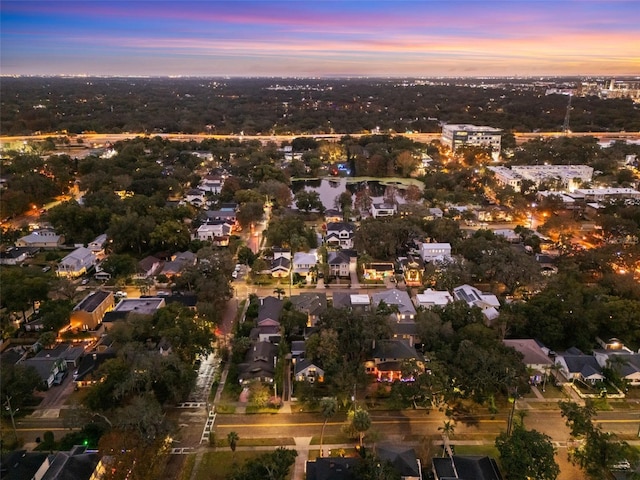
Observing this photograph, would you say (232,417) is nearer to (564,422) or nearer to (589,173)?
(564,422)

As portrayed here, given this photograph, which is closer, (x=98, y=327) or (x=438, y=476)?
(x=438, y=476)

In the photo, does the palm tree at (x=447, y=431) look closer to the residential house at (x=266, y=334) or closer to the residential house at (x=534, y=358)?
the residential house at (x=534, y=358)

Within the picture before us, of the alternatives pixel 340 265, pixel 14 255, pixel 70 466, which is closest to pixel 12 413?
pixel 70 466

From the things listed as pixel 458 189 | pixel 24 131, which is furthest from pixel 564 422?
pixel 24 131

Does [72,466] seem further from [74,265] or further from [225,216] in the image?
[225,216]

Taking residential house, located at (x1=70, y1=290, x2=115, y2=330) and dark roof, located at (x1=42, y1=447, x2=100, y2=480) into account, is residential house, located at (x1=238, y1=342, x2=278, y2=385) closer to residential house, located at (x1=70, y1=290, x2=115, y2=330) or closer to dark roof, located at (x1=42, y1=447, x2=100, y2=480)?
dark roof, located at (x1=42, y1=447, x2=100, y2=480)

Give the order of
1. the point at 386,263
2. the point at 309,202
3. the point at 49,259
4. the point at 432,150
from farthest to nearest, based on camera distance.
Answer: the point at 432,150 < the point at 309,202 < the point at 49,259 < the point at 386,263
